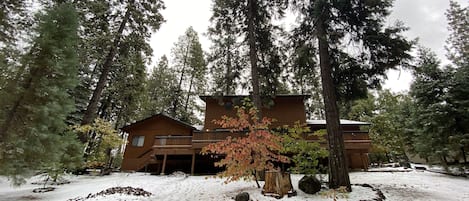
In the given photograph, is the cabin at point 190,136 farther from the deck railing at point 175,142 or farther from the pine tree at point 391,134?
the pine tree at point 391,134

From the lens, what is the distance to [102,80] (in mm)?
14055

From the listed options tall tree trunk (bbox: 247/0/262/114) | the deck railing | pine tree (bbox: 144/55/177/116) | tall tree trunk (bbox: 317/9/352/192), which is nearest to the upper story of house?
the deck railing

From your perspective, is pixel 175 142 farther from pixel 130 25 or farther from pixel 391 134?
pixel 391 134

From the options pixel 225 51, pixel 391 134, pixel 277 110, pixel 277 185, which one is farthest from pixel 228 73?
pixel 391 134

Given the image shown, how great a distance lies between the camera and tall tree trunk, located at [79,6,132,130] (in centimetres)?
1343

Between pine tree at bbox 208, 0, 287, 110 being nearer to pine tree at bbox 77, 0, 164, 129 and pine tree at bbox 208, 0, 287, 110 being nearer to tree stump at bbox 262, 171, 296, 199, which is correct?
tree stump at bbox 262, 171, 296, 199

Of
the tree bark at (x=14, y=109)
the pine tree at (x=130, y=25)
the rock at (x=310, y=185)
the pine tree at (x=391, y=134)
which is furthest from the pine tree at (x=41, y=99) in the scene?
the pine tree at (x=391, y=134)

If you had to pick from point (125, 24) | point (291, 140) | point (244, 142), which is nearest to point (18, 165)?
point (244, 142)

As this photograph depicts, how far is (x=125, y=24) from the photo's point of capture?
15.1m

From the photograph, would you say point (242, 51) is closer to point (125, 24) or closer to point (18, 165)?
point (125, 24)

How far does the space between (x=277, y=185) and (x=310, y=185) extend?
105 centimetres

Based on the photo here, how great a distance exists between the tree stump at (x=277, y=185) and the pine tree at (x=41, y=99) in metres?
6.69

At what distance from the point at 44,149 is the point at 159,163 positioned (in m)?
9.58

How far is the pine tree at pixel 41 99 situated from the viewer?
6.57 meters
